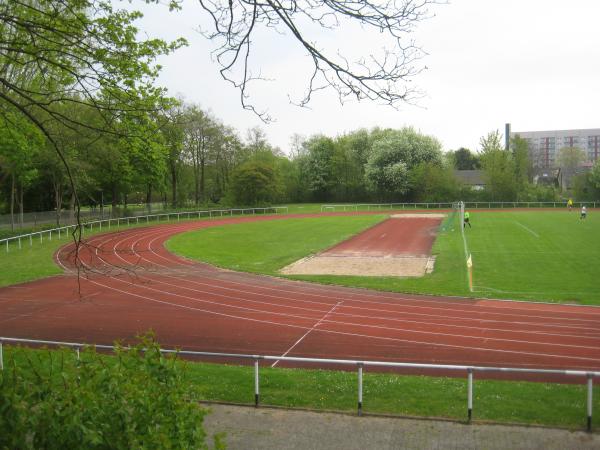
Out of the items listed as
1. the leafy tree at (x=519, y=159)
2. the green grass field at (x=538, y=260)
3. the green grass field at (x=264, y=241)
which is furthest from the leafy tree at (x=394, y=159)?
the green grass field at (x=538, y=260)

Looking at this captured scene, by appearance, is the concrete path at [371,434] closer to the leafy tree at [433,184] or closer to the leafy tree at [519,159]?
the leafy tree at [433,184]

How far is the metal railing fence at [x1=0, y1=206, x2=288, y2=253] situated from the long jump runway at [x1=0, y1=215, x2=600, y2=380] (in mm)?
3533

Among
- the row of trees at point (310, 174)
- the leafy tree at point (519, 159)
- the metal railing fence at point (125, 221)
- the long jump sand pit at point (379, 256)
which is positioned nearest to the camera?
the long jump sand pit at point (379, 256)

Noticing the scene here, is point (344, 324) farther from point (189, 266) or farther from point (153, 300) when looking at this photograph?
point (189, 266)

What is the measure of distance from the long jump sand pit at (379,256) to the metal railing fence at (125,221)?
37.6 ft

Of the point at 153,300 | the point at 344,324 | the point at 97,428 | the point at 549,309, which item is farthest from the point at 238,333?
the point at 97,428

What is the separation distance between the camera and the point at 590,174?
6838 centimetres

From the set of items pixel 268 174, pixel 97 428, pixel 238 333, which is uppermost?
pixel 268 174

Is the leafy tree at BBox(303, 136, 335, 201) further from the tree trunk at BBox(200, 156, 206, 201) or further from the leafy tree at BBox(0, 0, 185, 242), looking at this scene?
the leafy tree at BBox(0, 0, 185, 242)

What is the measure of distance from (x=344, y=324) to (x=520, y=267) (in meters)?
13.0

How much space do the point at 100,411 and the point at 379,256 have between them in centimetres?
2685

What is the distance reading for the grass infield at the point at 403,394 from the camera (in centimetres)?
863

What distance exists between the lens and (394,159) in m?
75.8

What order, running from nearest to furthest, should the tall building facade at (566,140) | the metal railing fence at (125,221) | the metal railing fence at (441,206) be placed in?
the metal railing fence at (125,221) → the metal railing fence at (441,206) → the tall building facade at (566,140)
